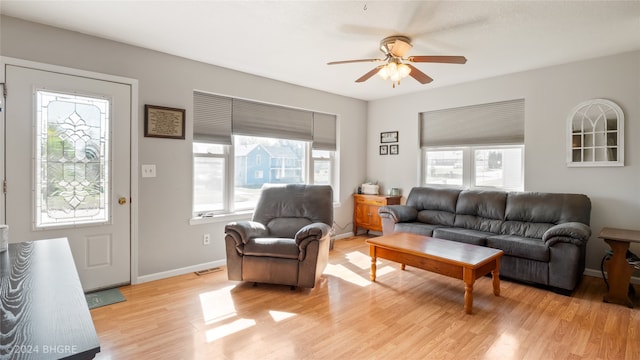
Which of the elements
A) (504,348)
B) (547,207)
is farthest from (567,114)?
(504,348)

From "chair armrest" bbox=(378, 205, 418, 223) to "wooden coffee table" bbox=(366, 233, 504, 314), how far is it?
2.75 feet

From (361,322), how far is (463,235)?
1.84 m

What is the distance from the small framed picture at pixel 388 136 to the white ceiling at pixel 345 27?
1.75 metres

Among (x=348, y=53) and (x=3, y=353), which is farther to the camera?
(x=348, y=53)

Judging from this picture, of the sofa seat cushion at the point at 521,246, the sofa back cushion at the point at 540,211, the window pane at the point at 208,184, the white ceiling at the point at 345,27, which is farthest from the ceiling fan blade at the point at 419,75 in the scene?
the window pane at the point at 208,184

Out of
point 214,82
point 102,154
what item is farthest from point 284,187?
point 102,154

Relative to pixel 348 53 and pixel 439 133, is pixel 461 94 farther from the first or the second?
pixel 348 53

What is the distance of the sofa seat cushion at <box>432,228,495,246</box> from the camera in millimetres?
3564

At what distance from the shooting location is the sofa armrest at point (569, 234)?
3014 mm

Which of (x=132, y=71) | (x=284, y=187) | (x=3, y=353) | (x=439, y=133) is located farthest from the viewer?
(x=439, y=133)

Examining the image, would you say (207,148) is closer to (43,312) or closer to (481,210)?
(43,312)

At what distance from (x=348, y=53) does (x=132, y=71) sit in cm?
222

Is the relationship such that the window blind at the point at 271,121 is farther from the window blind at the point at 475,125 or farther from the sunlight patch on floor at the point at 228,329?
the sunlight patch on floor at the point at 228,329

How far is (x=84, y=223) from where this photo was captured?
118 inches
